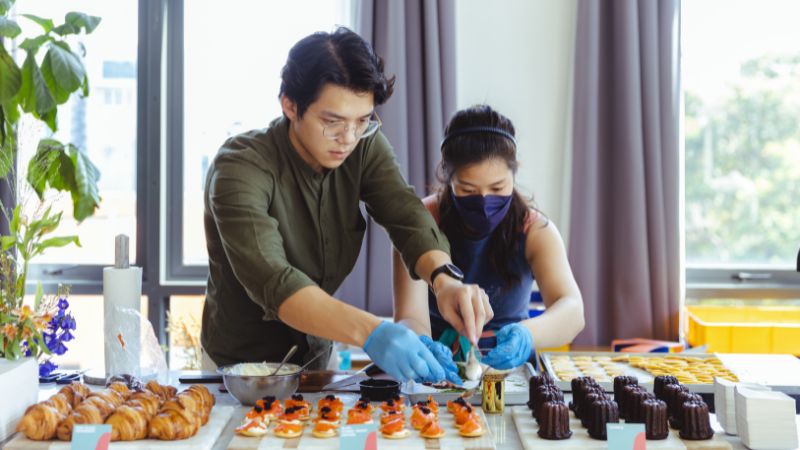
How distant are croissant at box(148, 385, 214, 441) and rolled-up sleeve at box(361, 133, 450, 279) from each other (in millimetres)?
687

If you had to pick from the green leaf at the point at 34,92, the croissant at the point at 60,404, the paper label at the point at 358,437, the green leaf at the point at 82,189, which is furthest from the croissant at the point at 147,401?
the green leaf at the point at 82,189

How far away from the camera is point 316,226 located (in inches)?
79.8

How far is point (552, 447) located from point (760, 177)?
2925 millimetres

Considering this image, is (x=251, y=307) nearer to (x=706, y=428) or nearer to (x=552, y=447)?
(x=552, y=447)

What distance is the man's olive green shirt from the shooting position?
6.18ft

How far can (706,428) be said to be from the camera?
144cm

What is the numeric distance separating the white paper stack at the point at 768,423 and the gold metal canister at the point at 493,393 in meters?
0.46

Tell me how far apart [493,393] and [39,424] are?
86 cm

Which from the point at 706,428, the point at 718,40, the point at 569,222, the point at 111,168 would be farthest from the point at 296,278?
the point at 718,40

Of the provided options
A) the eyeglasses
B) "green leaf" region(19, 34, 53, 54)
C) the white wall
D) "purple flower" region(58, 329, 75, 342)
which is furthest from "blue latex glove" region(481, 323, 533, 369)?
the white wall

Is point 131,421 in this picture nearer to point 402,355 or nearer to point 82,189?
point 402,355

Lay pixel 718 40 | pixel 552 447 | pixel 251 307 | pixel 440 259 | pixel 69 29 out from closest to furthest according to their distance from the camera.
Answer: pixel 552 447, pixel 440 259, pixel 251 307, pixel 69 29, pixel 718 40

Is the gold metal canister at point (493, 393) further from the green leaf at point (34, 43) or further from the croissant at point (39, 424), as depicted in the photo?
the green leaf at point (34, 43)

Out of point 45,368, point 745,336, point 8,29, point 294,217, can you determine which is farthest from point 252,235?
point 745,336
